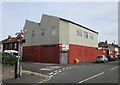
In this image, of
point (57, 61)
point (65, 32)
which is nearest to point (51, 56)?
point (57, 61)

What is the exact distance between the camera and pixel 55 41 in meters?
43.1

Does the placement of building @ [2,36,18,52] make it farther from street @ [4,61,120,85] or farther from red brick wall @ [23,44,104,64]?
street @ [4,61,120,85]

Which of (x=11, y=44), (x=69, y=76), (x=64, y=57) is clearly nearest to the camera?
(x=69, y=76)

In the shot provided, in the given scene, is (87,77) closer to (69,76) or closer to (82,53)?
(69,76)

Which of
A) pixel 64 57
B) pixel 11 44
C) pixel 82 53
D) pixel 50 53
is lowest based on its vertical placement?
pixel 64 57

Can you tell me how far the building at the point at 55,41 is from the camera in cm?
4281

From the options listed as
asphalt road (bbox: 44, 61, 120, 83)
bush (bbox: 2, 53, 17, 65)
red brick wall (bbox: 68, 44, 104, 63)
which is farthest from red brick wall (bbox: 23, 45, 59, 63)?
bush (bbox: 2, 53, 17, 65)

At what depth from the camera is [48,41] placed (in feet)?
145

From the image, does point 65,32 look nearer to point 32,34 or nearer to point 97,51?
point 32,34

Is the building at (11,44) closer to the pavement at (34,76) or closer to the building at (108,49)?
the building at (108,49)

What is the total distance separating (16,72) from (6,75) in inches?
40.7

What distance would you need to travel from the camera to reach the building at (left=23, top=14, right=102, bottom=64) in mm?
42812

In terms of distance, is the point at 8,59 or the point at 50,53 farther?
the point at 50,53

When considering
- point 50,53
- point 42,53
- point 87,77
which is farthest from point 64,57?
point 87,77
